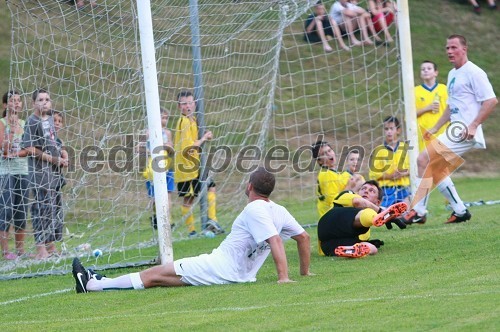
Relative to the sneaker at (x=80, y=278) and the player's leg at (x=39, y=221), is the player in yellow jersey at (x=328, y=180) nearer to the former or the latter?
the player's leg at (x=39, y=221)

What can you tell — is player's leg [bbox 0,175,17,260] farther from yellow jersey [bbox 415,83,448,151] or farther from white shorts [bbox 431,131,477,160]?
yellow jersey [bbox 415,83,448,151]

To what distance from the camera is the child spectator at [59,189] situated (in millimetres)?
11250

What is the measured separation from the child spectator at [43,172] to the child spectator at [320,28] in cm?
528

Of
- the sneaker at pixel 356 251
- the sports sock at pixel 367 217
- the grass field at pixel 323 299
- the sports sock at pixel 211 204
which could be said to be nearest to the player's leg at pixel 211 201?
the sports sock at pixel 211 204

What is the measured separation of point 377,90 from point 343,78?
1.61m

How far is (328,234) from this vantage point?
994cm

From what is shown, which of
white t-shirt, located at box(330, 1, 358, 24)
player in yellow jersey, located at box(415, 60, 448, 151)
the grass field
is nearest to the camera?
the grass field

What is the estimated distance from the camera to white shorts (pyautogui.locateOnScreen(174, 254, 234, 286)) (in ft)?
27.5

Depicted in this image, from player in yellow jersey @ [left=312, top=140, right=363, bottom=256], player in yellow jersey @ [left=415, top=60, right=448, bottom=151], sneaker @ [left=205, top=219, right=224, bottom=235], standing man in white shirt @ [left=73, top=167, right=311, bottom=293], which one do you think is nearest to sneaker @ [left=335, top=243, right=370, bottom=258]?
standing man in white shirt @ [left=73, top=167, right=311, bottom=293]

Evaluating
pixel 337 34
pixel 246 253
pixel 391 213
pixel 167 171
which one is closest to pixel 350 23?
pixel 337 34

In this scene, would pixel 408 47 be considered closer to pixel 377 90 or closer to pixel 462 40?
pixel 462 40

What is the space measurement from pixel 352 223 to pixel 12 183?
176 inches

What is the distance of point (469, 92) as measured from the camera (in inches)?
456

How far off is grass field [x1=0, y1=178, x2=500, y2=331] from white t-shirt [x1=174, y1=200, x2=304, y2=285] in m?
0.16
